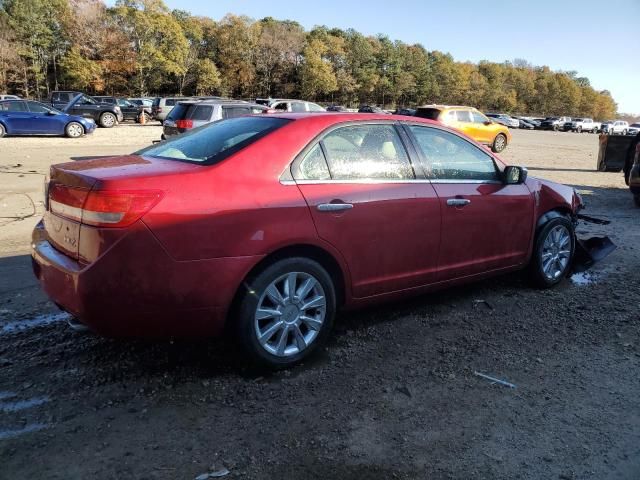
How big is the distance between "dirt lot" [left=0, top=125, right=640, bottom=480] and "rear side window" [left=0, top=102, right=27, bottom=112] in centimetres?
1781

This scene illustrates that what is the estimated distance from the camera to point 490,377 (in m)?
3.43

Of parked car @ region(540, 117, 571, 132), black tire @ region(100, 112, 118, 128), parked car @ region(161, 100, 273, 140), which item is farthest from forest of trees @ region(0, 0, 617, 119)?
parked car @ region(161, 100, 273, 140)

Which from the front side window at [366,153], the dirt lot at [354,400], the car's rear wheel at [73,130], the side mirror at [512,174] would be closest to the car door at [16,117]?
the car's rear wheel at [73,130]

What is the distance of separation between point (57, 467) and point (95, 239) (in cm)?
109

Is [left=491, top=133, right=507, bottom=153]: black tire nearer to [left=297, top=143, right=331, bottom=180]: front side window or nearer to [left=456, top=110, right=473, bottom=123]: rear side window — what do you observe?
[left=456, top=110, right=473, bottom=123]: rear side window

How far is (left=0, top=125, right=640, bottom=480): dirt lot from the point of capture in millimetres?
2562

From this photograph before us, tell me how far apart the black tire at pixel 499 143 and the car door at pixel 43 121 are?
55.4 feet

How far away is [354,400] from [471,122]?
19.2 meters

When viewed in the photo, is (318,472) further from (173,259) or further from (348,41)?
(348,41)

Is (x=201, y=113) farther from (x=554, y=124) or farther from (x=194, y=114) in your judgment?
(x=554, y=124)

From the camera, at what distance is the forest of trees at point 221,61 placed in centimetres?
5569

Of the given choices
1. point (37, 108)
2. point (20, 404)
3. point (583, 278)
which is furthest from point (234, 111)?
point (20, 404)

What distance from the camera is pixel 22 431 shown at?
269 centimetres

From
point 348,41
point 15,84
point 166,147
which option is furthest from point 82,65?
point 166,147
